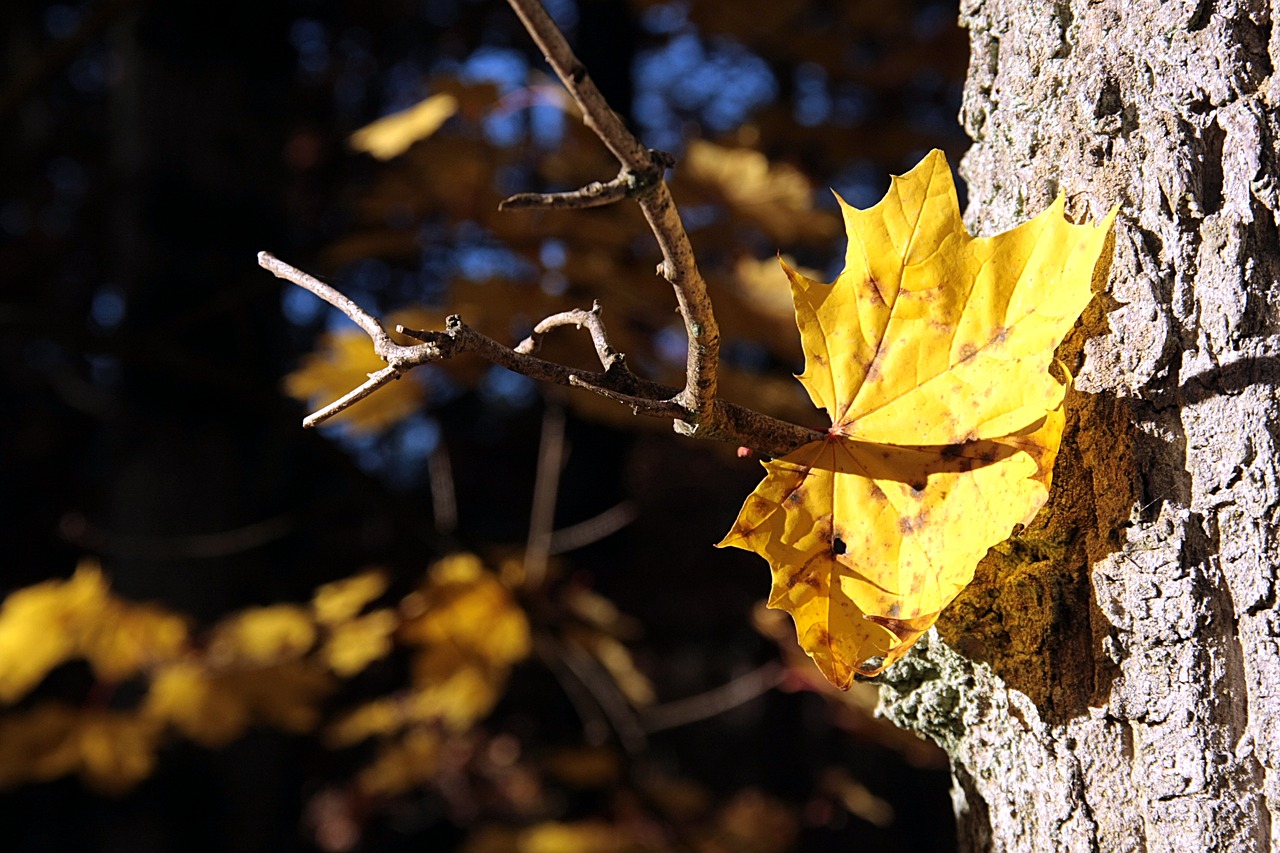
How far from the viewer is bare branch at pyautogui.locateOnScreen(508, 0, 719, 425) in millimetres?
331

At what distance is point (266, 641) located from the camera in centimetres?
179

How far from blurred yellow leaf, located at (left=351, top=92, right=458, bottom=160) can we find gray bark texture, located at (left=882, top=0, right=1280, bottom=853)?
3.39ft

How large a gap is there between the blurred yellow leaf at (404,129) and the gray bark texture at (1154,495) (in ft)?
3.39

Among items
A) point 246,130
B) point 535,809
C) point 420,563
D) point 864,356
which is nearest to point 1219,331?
point 864,356

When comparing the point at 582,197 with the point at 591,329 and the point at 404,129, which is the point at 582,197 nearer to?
the point at 591,329

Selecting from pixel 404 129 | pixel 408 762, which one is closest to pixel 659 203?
pixel 404 129

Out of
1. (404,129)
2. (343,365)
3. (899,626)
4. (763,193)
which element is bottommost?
(899,626)

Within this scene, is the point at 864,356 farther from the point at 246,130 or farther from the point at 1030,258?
→ the point at 246,130

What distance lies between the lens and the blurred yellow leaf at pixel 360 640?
1750mm

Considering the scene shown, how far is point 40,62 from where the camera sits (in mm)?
1690

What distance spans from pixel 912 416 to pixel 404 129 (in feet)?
3.71

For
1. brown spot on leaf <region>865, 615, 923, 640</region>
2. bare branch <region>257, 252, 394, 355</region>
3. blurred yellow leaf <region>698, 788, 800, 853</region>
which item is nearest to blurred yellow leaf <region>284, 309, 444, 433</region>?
bare branch <region>257, 252, 394, 355</region>

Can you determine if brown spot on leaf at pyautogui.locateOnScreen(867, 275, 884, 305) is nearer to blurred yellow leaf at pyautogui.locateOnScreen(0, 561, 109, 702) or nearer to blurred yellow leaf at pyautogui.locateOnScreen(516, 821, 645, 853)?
blurred yellow leaf at pyautogui.locateOnScreen(0, 561, 109, 702)

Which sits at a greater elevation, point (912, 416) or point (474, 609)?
point (474, 609)
